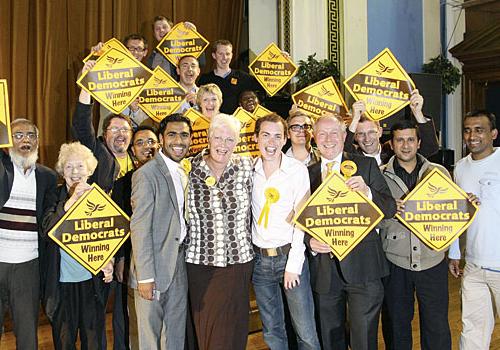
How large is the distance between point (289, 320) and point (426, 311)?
719 millimetres

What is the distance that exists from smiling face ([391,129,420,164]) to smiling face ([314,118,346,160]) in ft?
1.27

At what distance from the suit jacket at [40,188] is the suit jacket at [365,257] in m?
1.32

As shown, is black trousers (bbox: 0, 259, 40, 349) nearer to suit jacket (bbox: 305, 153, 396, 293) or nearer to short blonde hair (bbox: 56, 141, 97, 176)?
short blonde hair (bbox: 56, 141, 97, 176)

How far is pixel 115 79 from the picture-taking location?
311cm

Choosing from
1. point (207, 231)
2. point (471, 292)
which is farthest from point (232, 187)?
point (471, 292)

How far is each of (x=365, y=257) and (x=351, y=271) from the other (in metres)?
0.10

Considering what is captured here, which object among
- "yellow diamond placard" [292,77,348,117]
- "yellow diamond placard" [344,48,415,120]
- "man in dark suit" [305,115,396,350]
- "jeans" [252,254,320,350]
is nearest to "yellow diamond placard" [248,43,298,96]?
"yellow diamond placard" [292,77,348,117]

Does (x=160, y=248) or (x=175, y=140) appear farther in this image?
(x=175, y=140)

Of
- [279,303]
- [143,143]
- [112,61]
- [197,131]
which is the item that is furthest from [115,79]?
[279,303]

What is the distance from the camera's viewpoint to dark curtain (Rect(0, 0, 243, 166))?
16.8 feet

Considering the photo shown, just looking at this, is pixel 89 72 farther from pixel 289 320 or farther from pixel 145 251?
pixel 289 320

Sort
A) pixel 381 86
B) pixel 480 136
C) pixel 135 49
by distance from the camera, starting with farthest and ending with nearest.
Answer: pixel 135 49 < pixel 381 86 < pixel 480 136

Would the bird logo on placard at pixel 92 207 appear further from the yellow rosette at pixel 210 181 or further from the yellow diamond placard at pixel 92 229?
the yellow rosette at pixel 210 181

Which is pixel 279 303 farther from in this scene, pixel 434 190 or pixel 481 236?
pixel 481 236
